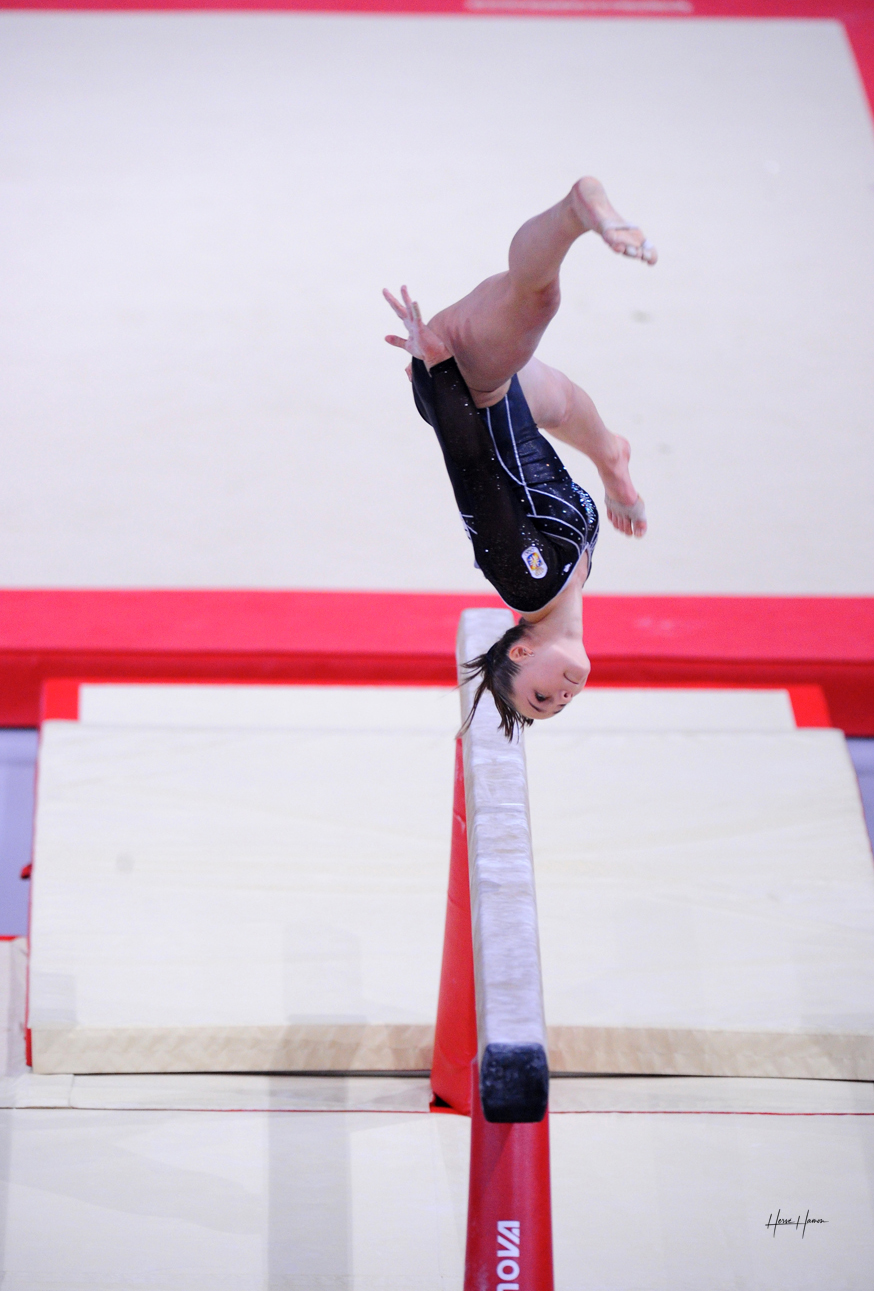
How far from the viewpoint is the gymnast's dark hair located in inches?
71.4

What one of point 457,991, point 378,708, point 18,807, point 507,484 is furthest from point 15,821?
point 507,484

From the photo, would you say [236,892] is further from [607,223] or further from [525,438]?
[607,223]

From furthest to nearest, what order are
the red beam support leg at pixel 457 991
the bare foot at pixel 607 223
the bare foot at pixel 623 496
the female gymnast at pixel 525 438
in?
the red beam support leg at pixel 457 991
the bare foot at pixel 623 496
the female gymnast at pixel 525 438
the bare foot at pixel 607 223

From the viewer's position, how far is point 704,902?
2.46 m

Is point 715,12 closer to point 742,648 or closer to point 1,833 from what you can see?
point 742,648

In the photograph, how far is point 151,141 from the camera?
14.5 feet

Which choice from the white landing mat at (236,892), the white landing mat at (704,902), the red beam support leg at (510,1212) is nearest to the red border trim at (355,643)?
the white landing mat at (236,892)

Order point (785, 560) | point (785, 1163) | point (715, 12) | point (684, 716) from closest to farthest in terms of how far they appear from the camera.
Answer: point (785, 1163) < point (684, 716) < point (785, 560) < point (715, 12)

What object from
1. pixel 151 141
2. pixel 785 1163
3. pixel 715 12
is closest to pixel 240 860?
pixel 785 1163

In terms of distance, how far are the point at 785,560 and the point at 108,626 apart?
1829 millimetres

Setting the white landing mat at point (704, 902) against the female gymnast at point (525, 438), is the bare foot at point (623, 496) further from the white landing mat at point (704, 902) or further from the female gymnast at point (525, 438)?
the white landing mat at point (704, 902)

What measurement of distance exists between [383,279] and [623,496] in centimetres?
243

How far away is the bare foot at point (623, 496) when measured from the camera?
177 centimetres

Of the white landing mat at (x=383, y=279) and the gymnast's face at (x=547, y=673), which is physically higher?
the white landing mat at (x=383, y=279)
